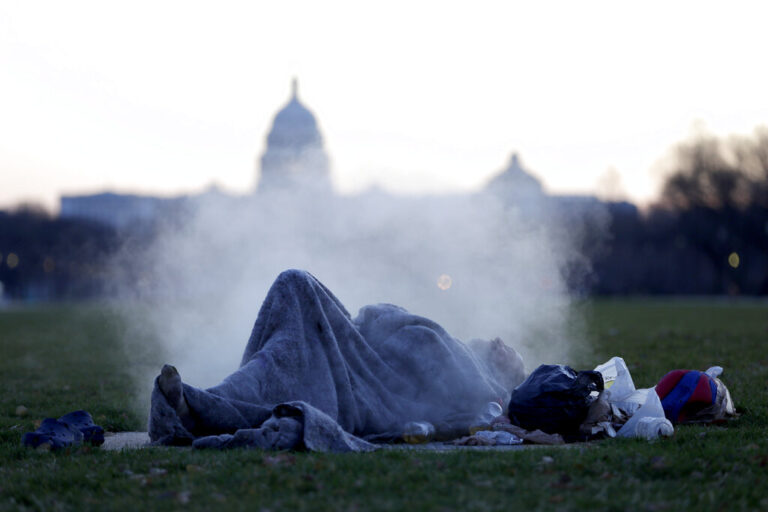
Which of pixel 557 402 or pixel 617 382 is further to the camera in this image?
pixel 617 382

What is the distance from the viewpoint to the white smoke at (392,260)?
472 inches

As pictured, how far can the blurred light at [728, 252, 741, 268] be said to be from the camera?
6675 cm

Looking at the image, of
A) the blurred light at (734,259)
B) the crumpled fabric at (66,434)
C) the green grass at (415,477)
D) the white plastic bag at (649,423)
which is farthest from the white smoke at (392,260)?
the blurred light at (734,259)

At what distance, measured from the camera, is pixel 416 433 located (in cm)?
621

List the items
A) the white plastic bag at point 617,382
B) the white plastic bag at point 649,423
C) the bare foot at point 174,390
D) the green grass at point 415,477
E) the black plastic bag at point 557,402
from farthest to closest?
the white plastic bag at point 617,382, the black plastic bag at point 557,402, the white plastic bag at point 649,423, the bare foot at point 174,390, the green grass at point 415,477

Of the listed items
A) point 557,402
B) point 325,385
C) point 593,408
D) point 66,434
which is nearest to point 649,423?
point 593,408

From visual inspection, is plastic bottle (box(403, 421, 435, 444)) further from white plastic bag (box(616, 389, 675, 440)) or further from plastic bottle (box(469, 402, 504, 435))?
white plastic bag (box(616, 389, 675, 440))

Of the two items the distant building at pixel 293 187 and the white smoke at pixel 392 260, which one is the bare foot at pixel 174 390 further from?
the distant building at pixel 293 187

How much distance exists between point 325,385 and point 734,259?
66563mm

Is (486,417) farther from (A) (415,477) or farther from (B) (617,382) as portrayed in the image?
(A) (415,477)

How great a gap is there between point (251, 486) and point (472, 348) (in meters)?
3.23

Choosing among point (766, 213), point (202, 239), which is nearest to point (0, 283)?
point (766, 213)

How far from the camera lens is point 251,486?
15.4 feet

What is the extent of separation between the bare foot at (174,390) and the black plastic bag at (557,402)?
2.44m
